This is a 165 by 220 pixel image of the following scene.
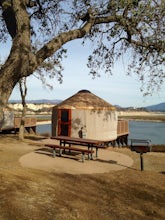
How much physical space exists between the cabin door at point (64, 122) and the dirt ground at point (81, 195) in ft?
24.8

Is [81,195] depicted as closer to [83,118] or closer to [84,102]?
[83,118]

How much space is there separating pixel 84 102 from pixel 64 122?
1701 mm

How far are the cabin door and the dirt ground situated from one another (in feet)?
24.8

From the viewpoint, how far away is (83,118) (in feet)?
50.3

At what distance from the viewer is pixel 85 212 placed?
4656 millimetres

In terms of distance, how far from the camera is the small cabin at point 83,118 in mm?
15320


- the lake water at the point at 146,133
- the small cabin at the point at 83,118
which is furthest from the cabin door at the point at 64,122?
the lake water at the point at 146,133

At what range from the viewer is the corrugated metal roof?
15.6 meters

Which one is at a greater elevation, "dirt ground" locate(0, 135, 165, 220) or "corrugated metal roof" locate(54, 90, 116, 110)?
"corrugated metal roof" locate(54, 90, 116, 110)

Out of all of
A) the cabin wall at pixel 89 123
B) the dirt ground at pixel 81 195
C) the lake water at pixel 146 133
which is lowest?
the lake water at pixel 146 133

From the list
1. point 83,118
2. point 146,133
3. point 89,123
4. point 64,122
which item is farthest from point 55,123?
point 146,133

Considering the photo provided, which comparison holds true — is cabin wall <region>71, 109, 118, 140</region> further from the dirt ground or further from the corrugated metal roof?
the dirt ground

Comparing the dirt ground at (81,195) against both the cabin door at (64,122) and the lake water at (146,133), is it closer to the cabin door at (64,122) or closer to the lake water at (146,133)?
the cabin door at (64,122)

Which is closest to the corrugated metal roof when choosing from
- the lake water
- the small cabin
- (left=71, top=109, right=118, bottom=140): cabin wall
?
the small cabin
